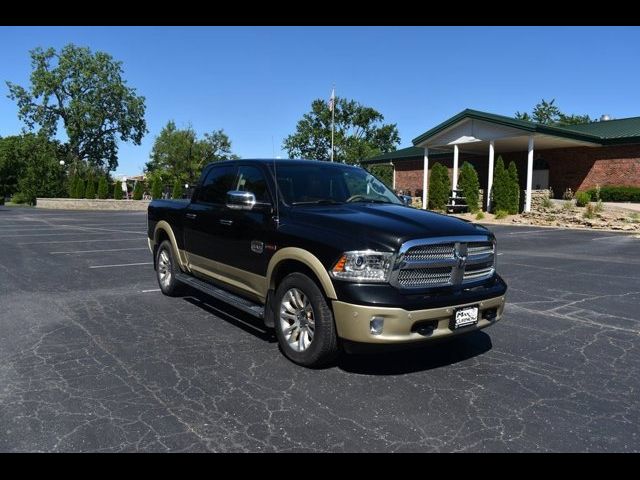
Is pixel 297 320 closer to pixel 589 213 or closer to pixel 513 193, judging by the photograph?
pixel 589 213

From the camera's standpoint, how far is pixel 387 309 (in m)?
3.88

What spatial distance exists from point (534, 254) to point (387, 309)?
10.2 meters

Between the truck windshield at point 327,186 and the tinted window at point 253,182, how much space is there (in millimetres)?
196

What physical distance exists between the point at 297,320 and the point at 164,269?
3.53 meters

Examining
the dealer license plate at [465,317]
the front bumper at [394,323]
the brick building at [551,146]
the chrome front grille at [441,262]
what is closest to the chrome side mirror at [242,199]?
the front bumper at [394,323]

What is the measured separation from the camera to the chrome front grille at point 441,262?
404 cm

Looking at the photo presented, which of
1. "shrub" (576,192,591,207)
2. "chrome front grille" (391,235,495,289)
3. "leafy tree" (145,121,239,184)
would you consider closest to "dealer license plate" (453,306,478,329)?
"chrome front grille" (391,235,495,289)

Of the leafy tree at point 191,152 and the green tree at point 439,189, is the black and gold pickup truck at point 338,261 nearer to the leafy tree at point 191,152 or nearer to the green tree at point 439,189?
the green tree at point 439,189

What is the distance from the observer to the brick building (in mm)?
27156

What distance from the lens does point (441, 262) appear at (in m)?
4.22

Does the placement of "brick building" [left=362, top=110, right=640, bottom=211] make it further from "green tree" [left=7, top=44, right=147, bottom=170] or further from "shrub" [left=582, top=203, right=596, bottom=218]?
"green tree" [left=7, top=44, right=147, bottom=170]

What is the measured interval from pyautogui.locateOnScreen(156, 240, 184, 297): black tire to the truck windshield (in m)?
2.48
